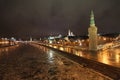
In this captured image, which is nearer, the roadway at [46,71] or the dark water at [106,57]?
the roadway at [46,71]

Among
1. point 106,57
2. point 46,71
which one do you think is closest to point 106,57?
point 106,57

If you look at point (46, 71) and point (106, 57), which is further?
point (106, 57)

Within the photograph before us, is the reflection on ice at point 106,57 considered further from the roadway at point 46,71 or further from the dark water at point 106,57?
the roadway at point 46,71

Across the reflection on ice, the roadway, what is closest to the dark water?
the reflection on ice

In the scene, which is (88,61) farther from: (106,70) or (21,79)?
(21,79)

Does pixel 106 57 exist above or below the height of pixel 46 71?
above

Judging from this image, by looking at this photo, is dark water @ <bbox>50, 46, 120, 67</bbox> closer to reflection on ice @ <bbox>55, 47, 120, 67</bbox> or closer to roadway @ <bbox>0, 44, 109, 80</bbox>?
reflection on ice @ <bbox>55, 47, 120, 67</bbox>

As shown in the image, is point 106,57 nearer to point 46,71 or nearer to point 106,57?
point 106,57

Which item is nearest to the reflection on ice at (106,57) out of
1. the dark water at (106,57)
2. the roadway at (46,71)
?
the dark water at (106,57)

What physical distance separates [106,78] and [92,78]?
772 millimetres

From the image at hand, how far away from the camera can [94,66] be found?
12.7m

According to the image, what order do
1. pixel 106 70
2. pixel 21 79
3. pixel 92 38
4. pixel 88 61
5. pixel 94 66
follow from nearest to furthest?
pixel 21 79
pixel 106 70
pixel 94 66
pixel 88 61
pixel 92 38

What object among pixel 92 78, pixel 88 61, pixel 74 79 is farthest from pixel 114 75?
pixel 88 61

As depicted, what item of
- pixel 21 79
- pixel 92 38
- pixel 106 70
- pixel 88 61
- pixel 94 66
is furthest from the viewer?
pixel 92 38
